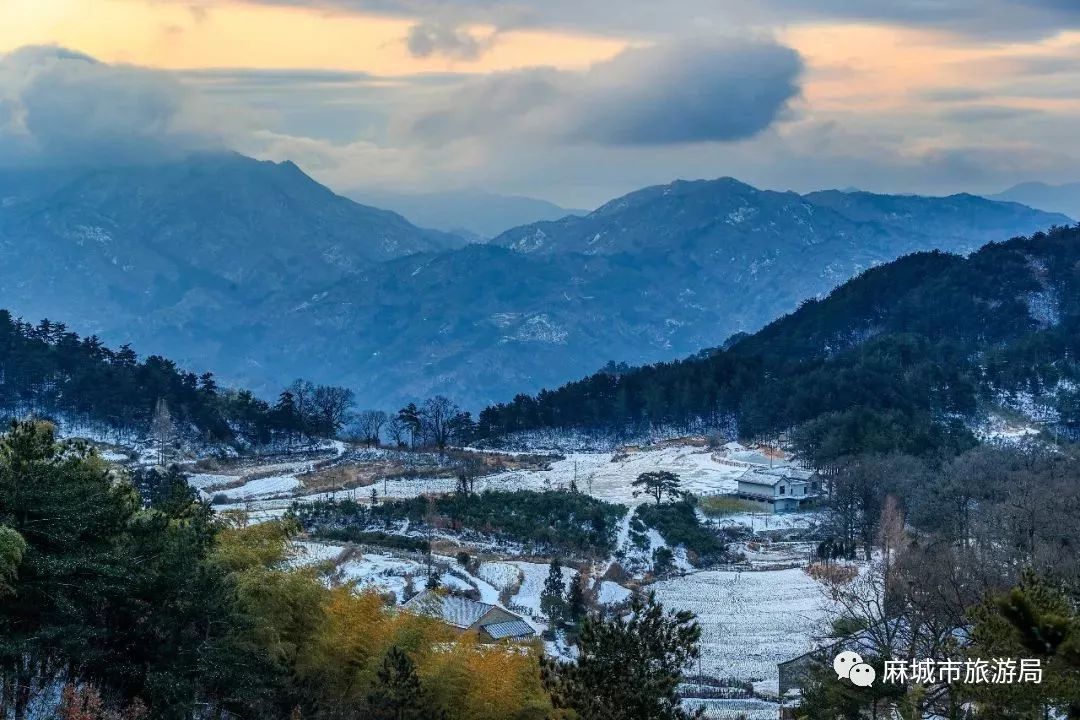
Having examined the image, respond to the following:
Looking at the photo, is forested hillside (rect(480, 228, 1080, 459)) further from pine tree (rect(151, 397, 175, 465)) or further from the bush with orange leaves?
the bush with orange leaves

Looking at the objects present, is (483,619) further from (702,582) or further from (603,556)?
(603,556)

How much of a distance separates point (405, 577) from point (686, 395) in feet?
160

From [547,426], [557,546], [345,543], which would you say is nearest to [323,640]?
[345,543]

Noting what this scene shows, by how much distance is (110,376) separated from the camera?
6681cm

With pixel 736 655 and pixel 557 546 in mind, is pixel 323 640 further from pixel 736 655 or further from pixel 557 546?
pixel 557 546

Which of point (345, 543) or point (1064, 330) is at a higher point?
point (1064, 330)

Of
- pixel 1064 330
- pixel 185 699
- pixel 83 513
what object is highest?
pixel 1064 330

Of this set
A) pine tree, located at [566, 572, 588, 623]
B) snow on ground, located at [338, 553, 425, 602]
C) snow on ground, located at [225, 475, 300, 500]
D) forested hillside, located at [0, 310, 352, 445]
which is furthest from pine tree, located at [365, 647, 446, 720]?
forested hillside, located at [0, 310, 352, 445]

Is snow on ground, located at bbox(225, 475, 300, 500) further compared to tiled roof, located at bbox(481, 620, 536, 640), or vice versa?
snow on ground, located at bbox(225, 475, 300, 500)

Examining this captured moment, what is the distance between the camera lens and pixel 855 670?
16766mm

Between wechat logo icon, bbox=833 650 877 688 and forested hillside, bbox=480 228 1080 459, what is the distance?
39722mm

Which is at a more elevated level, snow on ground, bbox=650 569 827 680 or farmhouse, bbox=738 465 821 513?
farmhouse, bbox=738 465 821 513

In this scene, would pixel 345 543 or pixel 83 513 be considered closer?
pixel 83 513

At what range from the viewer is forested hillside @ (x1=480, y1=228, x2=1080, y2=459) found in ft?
221
